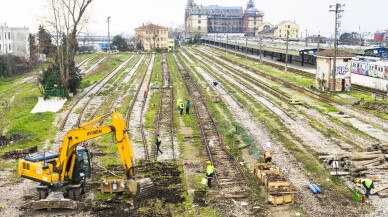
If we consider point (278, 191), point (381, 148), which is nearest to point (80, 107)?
point (278, 191)

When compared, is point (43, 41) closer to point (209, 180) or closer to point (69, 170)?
point (69, 170)

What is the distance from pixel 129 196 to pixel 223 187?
3744 millimetres

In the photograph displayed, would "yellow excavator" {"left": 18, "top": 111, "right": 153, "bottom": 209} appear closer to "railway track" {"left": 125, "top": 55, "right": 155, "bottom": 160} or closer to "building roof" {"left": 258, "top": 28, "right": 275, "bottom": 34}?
"railway track" {"left": 125, "top": 55, "right": 155, "bottom": 160}

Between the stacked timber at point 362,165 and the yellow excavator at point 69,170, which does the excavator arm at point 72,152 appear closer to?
the yellow excavator at point 69,170

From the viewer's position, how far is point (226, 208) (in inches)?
626

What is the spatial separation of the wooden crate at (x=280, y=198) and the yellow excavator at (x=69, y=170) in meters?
4.47

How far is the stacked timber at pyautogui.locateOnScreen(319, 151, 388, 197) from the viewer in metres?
18.7

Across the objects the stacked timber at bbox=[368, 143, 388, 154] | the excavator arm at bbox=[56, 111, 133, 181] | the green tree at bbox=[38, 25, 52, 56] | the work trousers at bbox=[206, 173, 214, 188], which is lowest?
the work trousers at bbox=[206, 173, 214, 188]

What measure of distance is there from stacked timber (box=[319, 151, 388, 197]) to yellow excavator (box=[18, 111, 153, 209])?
8677 mm

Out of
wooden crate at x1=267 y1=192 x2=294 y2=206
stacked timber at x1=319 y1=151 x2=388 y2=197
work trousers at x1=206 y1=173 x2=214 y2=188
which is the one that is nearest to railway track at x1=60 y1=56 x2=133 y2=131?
work trousers at x1=206 y1=173 x2=214 y2=188

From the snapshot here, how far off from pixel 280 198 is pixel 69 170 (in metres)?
7.92

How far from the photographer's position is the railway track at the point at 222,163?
56.9 feet

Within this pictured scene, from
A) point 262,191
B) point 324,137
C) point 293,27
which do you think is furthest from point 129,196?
point 293,27

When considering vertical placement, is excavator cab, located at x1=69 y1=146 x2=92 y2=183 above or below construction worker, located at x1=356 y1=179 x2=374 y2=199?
above
